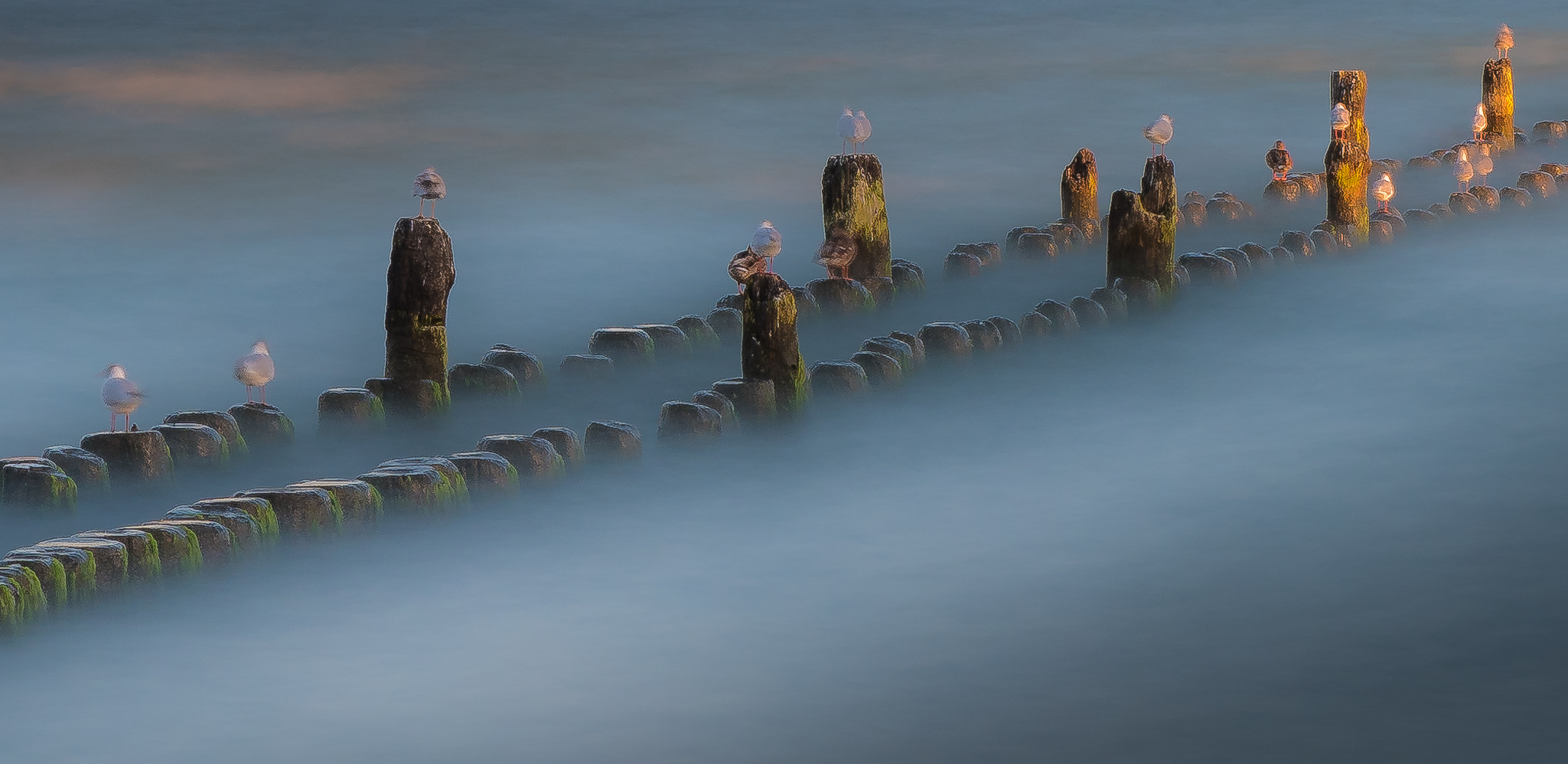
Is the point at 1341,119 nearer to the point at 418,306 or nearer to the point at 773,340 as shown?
the point at 773,340

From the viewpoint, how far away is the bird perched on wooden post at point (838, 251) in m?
16.6

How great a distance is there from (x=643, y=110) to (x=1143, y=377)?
1854 centimetres

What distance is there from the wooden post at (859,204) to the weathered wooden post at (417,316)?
4065 mm

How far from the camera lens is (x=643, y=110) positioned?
3288 centimetres

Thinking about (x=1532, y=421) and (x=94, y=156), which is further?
(x=94, y=156)

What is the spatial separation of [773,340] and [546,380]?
76.4 inches

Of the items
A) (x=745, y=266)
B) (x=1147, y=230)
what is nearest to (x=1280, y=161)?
(x=1147, y=230)

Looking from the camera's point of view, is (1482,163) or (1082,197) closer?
(1082,197)

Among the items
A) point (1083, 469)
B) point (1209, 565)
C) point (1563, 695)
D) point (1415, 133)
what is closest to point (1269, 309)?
point (1083, 469)

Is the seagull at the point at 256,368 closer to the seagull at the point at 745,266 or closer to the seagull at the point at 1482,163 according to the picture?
the seagull at the point at 745,266

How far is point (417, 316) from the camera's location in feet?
43.9

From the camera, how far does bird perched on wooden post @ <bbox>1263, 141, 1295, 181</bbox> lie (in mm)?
23547

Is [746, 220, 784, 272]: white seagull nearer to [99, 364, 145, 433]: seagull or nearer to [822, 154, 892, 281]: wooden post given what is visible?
[822, 154, 892, 281]: wooden post

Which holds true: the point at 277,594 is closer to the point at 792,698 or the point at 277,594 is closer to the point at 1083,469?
the point at 792,698
